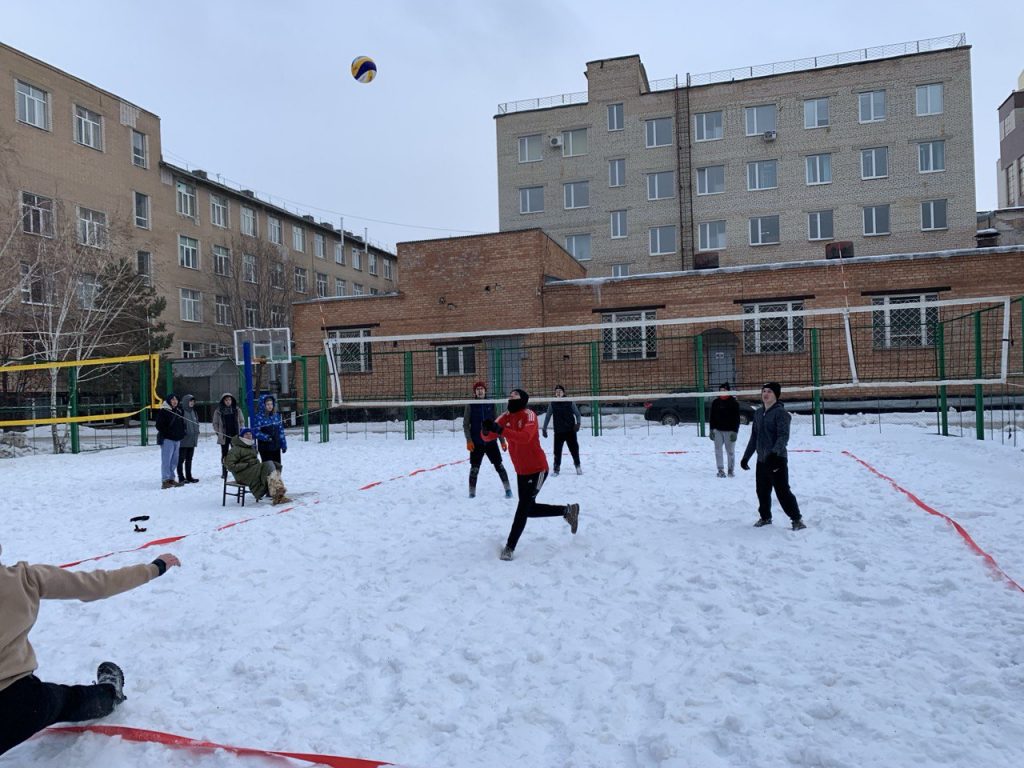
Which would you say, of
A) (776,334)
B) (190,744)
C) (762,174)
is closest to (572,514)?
(190,744)

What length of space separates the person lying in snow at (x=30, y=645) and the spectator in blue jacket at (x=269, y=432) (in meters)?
7.44

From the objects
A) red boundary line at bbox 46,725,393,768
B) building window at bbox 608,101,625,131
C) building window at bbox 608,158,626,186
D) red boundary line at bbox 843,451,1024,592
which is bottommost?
red boundary line at bbox 46,725,393,768

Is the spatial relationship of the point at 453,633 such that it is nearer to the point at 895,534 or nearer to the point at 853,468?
the point at 895,534

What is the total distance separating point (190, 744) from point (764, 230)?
39783 mm

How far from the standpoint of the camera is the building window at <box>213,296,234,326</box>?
4112 cm

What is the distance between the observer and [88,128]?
112ft

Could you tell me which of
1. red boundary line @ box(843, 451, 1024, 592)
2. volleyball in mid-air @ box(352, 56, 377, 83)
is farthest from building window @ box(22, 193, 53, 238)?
red boundary line @ box(843, 451, 1024, 592)

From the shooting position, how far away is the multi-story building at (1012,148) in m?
52.7

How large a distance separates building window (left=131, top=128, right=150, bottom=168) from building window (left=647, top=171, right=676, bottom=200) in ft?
86.6

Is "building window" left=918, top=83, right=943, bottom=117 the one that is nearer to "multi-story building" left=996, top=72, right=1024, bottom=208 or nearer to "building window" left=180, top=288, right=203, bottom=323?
"multi-story building" left=996, top=72, right=1024, bottom=208

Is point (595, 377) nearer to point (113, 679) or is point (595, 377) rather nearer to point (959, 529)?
point (959, 529)

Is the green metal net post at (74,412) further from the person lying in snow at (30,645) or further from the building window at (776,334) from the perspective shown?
the building window at (776,334)

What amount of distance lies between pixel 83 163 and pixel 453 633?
36285 mm

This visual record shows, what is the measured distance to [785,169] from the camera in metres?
38.6
